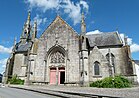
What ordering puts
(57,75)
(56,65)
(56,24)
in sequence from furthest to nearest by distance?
1. (56,24)
2. (56,65)
3. (57,75)

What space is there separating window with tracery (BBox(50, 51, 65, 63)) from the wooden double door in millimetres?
1287

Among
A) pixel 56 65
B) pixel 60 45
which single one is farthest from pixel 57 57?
pixel 60 45

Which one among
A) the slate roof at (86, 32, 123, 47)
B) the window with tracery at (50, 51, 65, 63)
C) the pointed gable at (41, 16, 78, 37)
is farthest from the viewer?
the slate roof at (86, 32, 123, 47)

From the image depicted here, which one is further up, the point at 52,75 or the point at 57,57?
the point at 57,57

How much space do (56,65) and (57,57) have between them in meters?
1.37

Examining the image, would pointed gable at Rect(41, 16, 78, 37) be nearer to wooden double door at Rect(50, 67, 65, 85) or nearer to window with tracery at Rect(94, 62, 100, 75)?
wooden double door at Rect(50, 67, 65, 85)

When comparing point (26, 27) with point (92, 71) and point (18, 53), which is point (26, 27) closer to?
point (18, 53)

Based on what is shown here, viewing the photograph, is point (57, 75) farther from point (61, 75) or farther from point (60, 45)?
point (60, 45)

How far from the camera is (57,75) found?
23781mm

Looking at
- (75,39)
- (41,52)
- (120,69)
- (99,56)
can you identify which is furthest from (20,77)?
(120,69)

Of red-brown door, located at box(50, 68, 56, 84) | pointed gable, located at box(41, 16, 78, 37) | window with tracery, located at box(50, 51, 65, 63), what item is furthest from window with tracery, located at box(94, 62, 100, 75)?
pointed gable, located at box(41, 16, 78, 37)

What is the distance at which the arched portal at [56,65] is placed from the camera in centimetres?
2380

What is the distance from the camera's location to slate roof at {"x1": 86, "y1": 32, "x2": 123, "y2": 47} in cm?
2943

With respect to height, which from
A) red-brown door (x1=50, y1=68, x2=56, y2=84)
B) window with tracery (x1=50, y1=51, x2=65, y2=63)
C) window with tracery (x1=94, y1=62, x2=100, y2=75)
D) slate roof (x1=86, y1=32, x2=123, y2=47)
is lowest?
red-brown door (x1=50, y1=68, x2=56, y2=84)
